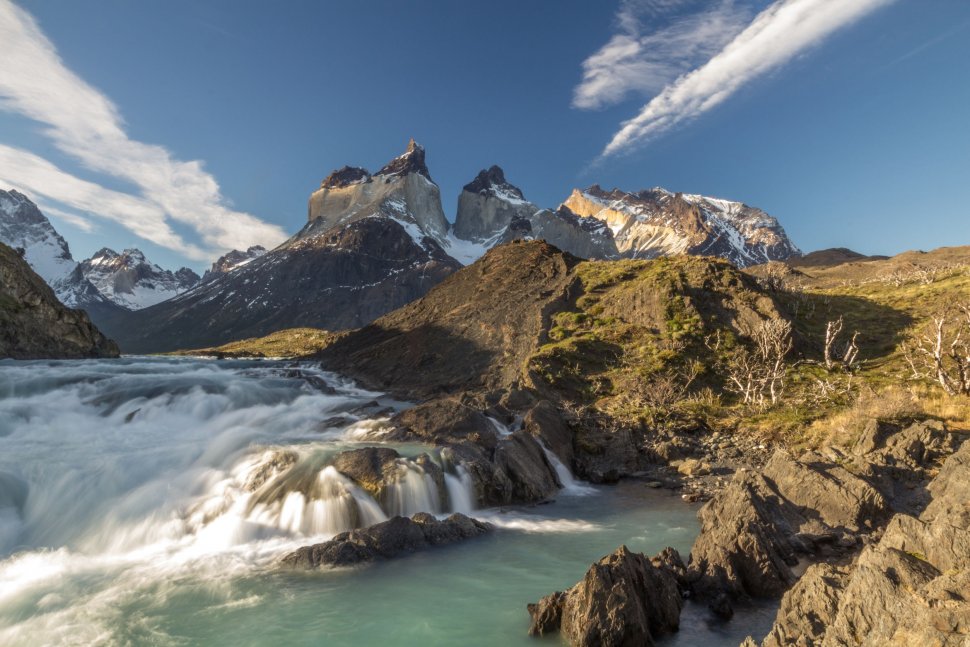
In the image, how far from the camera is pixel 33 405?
32844mm

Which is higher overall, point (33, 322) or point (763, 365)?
point (33, 322)

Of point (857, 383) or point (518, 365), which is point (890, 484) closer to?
point (857, 383)

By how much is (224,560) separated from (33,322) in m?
70.4

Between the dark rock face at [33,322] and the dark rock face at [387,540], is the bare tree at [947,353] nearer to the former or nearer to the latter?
the dark rock face at [387,540]

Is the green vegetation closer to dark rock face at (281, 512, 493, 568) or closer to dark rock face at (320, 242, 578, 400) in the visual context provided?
dark rock face at (320, 242, 578, 400)

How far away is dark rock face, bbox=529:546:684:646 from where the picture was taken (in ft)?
33.3

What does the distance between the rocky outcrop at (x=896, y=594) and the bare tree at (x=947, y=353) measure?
21.4 metres

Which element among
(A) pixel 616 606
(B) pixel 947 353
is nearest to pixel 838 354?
(B) pixel 947 353

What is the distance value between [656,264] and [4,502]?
58.0 meters

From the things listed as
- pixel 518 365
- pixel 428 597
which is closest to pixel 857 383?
pixel 518 365

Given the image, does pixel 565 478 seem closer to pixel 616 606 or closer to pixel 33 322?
pixel 616 606

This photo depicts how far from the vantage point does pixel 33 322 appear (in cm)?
6375

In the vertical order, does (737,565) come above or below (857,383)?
below

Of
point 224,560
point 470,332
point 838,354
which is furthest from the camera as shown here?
point 470,332
